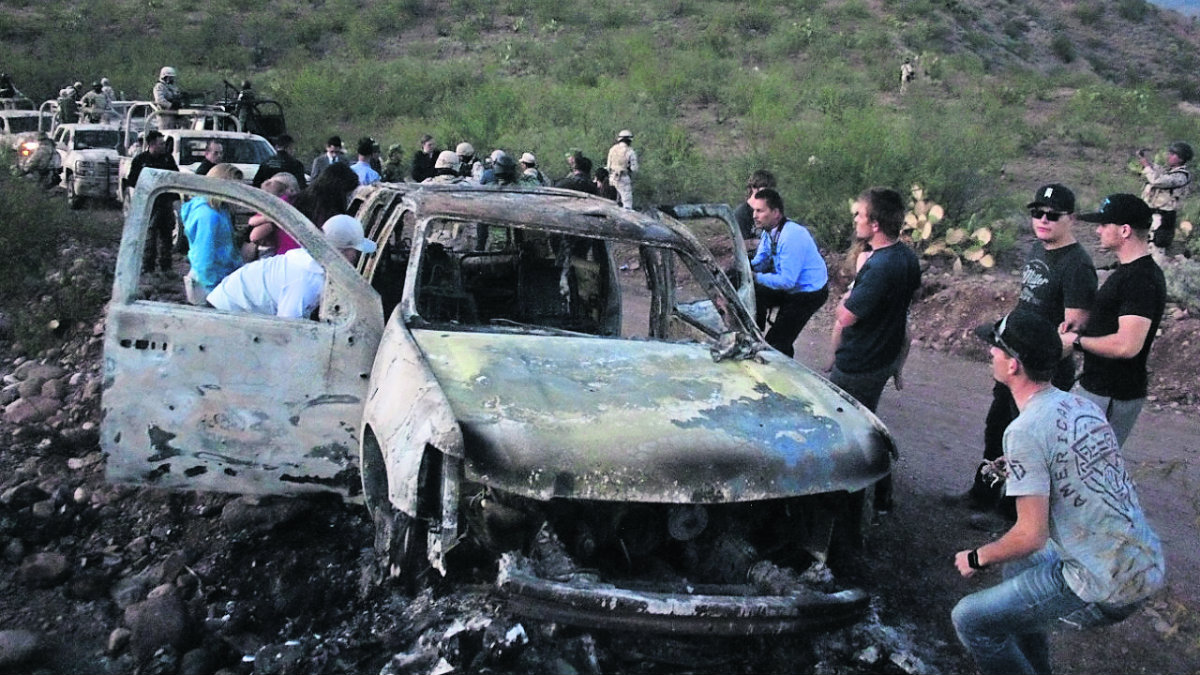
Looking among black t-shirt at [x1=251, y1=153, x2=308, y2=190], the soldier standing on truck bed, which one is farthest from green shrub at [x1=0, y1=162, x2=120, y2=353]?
the soldier standing on truck bed

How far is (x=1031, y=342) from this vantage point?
2785 mm

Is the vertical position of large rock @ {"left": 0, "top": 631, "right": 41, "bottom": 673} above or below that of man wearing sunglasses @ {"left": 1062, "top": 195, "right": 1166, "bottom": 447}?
below

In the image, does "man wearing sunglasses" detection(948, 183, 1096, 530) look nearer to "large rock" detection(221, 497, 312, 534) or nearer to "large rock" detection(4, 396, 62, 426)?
"large rock" detection(221, 497, 312, 534)

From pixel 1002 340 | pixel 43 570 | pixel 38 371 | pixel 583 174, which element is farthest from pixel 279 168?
pixel 1002 340

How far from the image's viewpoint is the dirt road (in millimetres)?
3967

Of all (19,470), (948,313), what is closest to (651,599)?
(19,470)

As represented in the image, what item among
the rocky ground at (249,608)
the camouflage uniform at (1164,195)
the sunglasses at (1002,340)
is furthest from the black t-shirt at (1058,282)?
the camouflage uniform at (1164,195)

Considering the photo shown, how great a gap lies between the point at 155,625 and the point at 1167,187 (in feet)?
35.7

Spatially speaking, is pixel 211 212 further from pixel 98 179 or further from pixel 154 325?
pixel 98 179

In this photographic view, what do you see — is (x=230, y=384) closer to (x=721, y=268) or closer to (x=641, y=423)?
(x=641, y=423)

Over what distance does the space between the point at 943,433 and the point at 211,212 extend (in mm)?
5104

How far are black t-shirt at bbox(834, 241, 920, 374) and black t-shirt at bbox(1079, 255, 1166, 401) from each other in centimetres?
85

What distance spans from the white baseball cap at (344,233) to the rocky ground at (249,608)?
1.21 m

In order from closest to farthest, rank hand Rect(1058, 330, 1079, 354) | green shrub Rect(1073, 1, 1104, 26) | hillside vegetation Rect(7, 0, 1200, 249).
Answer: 1. hand Rect(1058, 330, 1079, 354)
2. hillside vegetation Rect(7, 0, 1200, 249)
3. green shrub Rect(1073, 1, 1104, 26)
